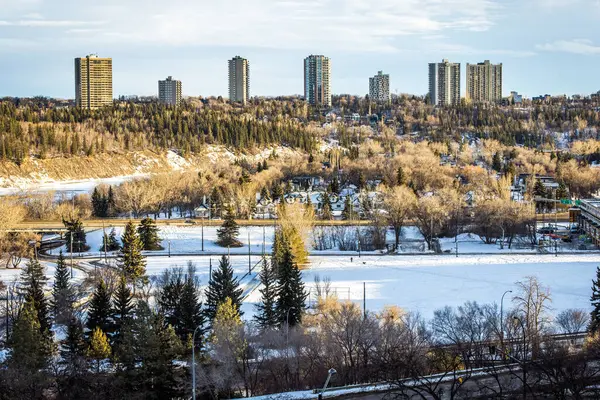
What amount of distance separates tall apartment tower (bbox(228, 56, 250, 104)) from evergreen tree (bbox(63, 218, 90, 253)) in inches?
4990

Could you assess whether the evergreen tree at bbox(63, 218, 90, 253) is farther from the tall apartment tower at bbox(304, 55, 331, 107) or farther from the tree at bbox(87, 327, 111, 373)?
the tall apartment tower at bbox(304, 55, 331, 107)

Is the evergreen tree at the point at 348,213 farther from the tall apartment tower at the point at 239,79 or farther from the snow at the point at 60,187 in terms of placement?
the tall apartment tower at the point at 239,79

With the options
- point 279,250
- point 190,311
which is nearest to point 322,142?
point 279,250

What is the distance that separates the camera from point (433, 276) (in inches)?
1491

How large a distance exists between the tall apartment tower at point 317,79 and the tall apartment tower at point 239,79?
44.5ft

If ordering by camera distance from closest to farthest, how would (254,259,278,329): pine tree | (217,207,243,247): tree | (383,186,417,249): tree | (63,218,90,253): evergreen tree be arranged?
(254,259,278,329): pine tree → (63,218,90,253): evergreen tree → (217,207,243,247): tree → (383,186,417,249): tree

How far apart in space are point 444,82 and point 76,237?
472 feet

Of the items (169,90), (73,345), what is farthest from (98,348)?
(169,90)

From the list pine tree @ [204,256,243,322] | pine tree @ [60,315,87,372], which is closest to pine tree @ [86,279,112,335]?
pine tree @ [60,315,87,372]

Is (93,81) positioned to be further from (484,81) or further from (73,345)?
(73,345)

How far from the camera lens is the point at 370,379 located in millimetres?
21062

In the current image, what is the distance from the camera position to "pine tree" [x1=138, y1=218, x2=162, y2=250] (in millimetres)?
45656

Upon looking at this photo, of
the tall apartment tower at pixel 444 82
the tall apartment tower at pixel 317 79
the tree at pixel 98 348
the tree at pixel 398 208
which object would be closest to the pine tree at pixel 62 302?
the tree at pixel 98 348

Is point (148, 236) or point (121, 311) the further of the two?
point (148, 236)
